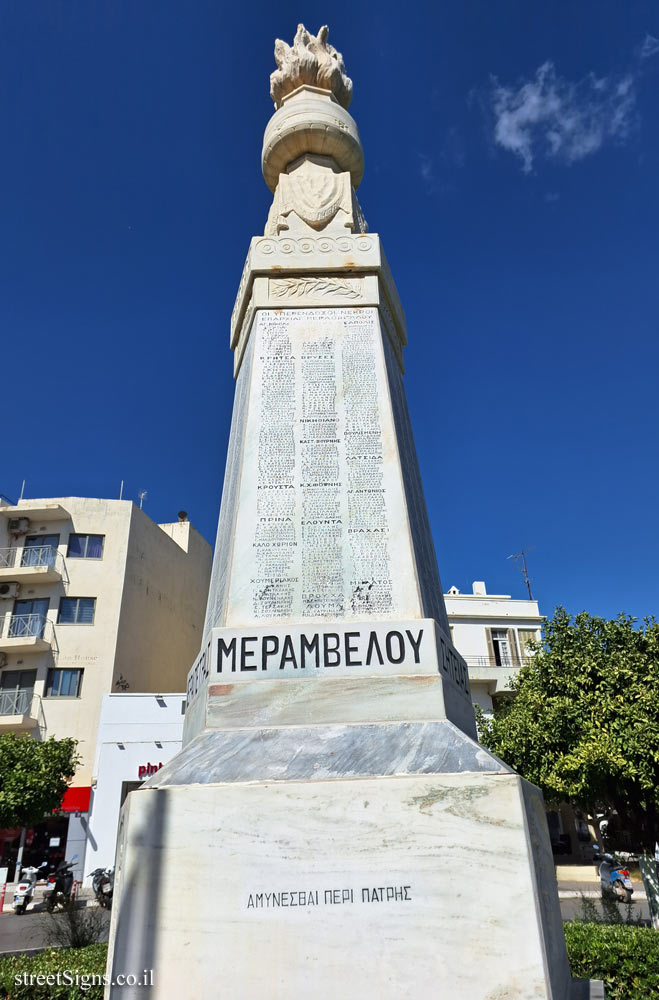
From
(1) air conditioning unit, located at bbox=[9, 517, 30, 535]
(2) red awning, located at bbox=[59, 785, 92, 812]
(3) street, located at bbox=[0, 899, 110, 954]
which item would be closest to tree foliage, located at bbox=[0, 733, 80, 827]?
(3) street, located at bbox=[0, 899, 110, 954]

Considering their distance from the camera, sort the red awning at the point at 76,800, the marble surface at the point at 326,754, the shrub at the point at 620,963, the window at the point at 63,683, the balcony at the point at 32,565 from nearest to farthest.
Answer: the marble surface at the point at 326,754
the shrub at the point at 620,963
the red awning at the point at 76,800
the window at the point at 63,683
the balcony at the point at 32,565

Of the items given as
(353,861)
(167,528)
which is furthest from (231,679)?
(167,528)

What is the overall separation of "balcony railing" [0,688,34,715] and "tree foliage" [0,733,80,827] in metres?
6.36

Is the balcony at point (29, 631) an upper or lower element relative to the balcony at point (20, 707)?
upper

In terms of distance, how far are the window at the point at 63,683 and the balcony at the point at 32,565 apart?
13.6 ft

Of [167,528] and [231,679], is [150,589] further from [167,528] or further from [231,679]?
[231,679]

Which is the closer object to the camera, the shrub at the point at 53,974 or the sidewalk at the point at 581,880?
the shrub at the point at 53,974

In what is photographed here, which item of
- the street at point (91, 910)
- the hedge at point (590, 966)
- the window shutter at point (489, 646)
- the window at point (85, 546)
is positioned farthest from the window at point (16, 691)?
the hedge at point (590, 966)

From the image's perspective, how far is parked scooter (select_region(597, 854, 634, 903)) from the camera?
20328 mm

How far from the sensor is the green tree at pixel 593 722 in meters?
16.3

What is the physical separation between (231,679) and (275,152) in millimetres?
6061

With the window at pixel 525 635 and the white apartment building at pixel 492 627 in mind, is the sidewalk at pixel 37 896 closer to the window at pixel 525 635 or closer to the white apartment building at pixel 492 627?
the white apartment building at pixel 492 627

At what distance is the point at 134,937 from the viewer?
3.37m

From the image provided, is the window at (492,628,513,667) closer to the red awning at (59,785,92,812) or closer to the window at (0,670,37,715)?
the red awning at (59,785,92,812)
